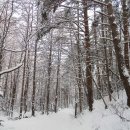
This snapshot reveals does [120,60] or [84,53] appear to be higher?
[84,53]

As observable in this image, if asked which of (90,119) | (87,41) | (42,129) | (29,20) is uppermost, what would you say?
(29,20)

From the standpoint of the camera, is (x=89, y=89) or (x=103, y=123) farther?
(x=89, y=89)

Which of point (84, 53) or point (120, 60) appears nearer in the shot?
point (120, 60)

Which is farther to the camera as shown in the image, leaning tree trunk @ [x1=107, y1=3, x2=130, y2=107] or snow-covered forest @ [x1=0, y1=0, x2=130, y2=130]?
snow-covered forest @ [x1=0, y1=0, x2=130, y2=130]

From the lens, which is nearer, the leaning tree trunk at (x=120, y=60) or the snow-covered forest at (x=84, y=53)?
the leaning tree trunk at (x=120, y=60)

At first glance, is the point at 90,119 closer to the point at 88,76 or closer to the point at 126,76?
the point at 88,76

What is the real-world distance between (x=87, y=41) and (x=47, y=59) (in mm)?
15295

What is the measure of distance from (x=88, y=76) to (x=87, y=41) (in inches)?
87.4

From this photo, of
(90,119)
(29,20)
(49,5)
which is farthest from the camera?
(29,20)

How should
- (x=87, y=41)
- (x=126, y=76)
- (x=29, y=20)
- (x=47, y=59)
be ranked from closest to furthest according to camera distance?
→ 1. (x=126, y=76)
2. (x=87, y=41)
3. (x=29, y=20)
4. (x=47, y=59)

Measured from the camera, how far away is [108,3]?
879 cm

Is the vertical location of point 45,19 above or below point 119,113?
above

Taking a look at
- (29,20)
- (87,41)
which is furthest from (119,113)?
(29,20)

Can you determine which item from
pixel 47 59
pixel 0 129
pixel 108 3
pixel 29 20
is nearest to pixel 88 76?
pixel 108 3
